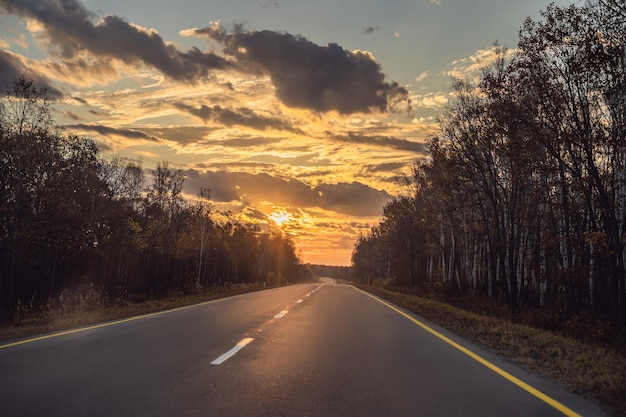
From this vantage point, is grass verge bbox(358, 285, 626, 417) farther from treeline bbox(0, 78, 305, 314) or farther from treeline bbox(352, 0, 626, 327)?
treeline bbox(0, 78, 305, 314)

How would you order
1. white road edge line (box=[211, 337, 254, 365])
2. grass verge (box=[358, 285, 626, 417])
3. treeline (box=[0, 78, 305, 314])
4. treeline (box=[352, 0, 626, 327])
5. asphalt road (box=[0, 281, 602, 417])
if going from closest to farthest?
asphalt road (box=[0, 281, 602, 417]) → grass verge (box=[358, 285, 626, 417]) → white road edge line (box=[211, 337, 254, 365]) → treeline (box=[352, 0, 626, 327]) → treeline (box=[0, 78, 305, 314])

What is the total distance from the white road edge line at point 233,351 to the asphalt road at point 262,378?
2cm

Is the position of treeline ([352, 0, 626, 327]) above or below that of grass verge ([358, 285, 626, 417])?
above

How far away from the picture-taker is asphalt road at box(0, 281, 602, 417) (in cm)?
502

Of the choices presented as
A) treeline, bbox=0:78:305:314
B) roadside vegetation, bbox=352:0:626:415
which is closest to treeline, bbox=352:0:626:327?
roadside vegetation, bbox=352:0:626:415

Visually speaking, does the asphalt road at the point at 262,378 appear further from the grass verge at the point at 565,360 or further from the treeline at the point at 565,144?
the treeline at the point at 565,144

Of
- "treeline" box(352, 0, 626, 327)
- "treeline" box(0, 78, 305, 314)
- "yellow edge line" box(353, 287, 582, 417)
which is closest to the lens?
"yellow edge line" box(353, 287, 582, 417)

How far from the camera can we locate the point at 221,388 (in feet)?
19.0

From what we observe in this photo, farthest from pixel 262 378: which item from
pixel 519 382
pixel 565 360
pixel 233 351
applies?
pixel 565 360

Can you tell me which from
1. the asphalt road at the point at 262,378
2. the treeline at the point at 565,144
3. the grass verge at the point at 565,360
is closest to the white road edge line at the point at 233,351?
the asphalt road at the point at 262,378

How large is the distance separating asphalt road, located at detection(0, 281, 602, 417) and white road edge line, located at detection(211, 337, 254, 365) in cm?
2

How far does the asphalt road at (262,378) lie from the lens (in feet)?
16.5

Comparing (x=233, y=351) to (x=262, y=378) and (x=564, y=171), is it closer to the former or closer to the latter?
(x=262, y=378)

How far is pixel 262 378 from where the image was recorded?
21.0ft
